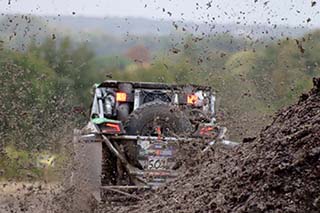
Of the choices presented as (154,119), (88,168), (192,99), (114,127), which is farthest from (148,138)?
(192,99)

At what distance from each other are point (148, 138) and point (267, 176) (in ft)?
17.7

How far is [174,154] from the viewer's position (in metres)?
10.3

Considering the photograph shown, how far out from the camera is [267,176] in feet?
17.5

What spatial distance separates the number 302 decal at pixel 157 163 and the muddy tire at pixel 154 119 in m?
0.37

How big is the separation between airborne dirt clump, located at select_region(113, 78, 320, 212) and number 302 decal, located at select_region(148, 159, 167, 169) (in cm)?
308

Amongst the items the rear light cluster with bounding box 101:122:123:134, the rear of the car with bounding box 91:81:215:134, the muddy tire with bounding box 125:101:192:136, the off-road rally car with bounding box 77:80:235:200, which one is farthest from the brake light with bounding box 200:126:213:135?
the rear light cluster with bounding box 101:122:123:134

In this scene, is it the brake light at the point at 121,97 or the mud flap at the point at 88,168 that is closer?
the mud flap at the point at 88,168

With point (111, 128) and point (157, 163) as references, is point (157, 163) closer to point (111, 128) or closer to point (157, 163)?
point (157, 163)

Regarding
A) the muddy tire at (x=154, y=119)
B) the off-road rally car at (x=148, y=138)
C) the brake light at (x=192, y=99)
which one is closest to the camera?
the off-road rally car at (x=148, y=138)

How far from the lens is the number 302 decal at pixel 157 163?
412 inches

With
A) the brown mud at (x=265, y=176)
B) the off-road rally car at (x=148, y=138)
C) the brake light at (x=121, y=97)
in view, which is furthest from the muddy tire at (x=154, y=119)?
the brown mud at (x=265, y=176)

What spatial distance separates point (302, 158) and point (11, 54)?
8.74 metres

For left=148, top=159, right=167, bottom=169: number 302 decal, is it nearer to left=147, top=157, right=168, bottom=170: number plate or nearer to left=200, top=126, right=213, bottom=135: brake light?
left=147, top=157, right=168, bottom=170: number plate

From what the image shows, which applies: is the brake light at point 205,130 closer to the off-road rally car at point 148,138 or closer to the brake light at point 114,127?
the off-road rally car at point 148,138
